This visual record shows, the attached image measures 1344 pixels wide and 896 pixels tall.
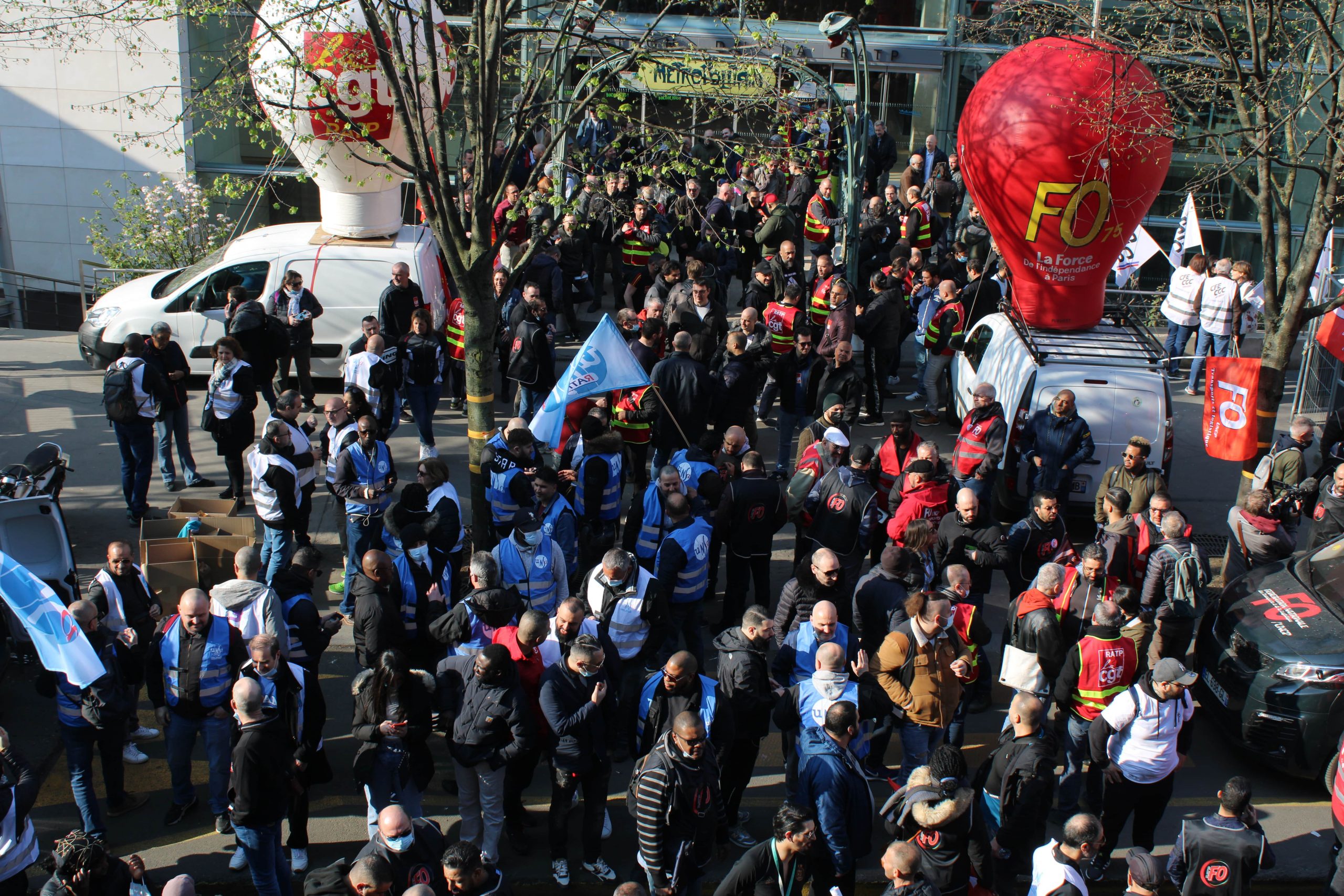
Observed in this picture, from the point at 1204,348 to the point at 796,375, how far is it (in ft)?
21.3

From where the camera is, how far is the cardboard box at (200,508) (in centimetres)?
975

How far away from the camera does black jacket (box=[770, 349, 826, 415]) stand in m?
11.9

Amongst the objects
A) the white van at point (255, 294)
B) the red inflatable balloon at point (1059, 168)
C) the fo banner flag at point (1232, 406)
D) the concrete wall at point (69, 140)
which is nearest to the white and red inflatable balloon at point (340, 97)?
the white van at point (255, 294)

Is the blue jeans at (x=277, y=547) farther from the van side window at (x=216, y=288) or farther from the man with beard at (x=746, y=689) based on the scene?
the van side window at (x=216, y=288)

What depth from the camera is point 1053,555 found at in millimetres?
8984

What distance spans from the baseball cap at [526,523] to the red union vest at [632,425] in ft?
9.08

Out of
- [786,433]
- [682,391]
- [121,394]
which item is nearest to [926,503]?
[682,391]

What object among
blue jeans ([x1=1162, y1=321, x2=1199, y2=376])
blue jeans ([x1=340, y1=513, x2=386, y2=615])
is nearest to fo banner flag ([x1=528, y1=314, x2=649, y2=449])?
blue jeans ([x1=340, y1=513, x2=386, y2=615])

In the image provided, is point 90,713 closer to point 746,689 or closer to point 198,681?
point 198,681

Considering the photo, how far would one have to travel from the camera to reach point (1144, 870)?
5.73 m

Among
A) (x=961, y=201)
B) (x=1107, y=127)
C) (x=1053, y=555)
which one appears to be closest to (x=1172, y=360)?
(x=961, y=201)

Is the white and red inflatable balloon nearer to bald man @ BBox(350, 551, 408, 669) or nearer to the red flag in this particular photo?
bald man @ BBox(350, 551, 408, 669)

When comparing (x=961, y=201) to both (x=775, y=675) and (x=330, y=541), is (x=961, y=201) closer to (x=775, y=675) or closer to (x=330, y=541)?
(x=330, y=541)

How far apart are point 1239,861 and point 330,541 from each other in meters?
7.71
